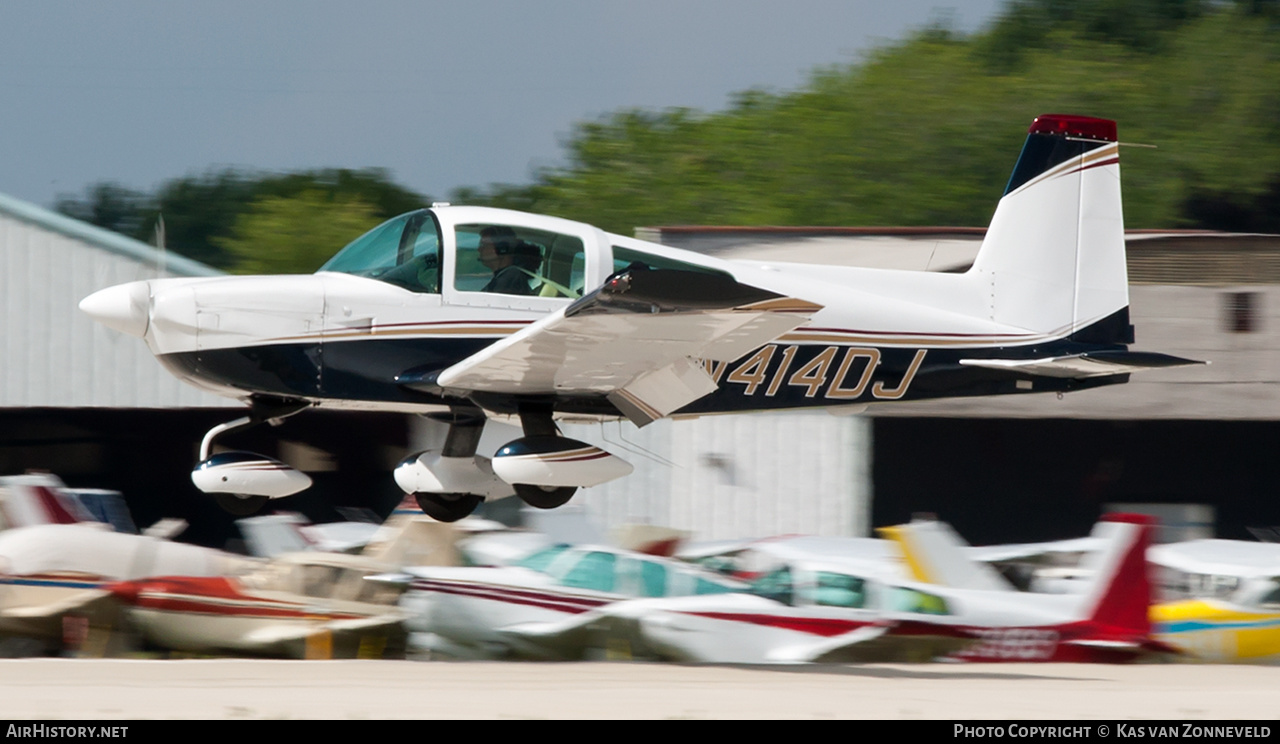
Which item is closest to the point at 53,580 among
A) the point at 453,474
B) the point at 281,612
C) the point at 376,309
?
the point at 281,612

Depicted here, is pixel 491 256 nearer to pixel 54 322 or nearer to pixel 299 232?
pixel 54 322

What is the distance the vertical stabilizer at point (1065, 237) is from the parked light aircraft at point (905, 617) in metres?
3.54

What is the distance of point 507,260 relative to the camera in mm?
8883

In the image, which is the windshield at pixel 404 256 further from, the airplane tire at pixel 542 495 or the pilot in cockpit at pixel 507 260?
the airplane tire at pixel 542 495

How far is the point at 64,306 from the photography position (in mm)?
17000

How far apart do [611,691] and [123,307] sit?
4189mm

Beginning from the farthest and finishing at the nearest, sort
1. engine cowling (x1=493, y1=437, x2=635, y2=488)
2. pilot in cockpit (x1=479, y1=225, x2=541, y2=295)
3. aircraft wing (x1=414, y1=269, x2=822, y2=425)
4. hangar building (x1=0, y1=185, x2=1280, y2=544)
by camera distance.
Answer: hangar building (x1=0, y1=185, x2=1280, y2=544) < pilot in cockpit (x1=479, y1=225, x2=541, y2=295) < engine cowling (x1=493, y1=437, x2=635, y2=488) < aircraft wing (x1=414, y1=269, x2=822, y2=425)

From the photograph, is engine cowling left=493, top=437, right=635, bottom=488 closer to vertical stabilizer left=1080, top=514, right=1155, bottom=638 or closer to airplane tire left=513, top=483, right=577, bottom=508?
airplane tire left=513, top=483, right=577, bottom=508

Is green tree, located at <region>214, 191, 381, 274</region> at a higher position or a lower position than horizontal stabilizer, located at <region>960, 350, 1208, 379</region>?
higher

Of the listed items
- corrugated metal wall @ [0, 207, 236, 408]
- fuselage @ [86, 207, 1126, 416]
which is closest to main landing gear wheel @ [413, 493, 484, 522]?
fuselage @ [86, 207, 1126, 416]

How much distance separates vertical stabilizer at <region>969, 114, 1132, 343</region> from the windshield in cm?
409

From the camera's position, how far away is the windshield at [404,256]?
8.86 metres

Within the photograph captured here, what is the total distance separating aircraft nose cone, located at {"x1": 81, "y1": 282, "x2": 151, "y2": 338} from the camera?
8648mm
